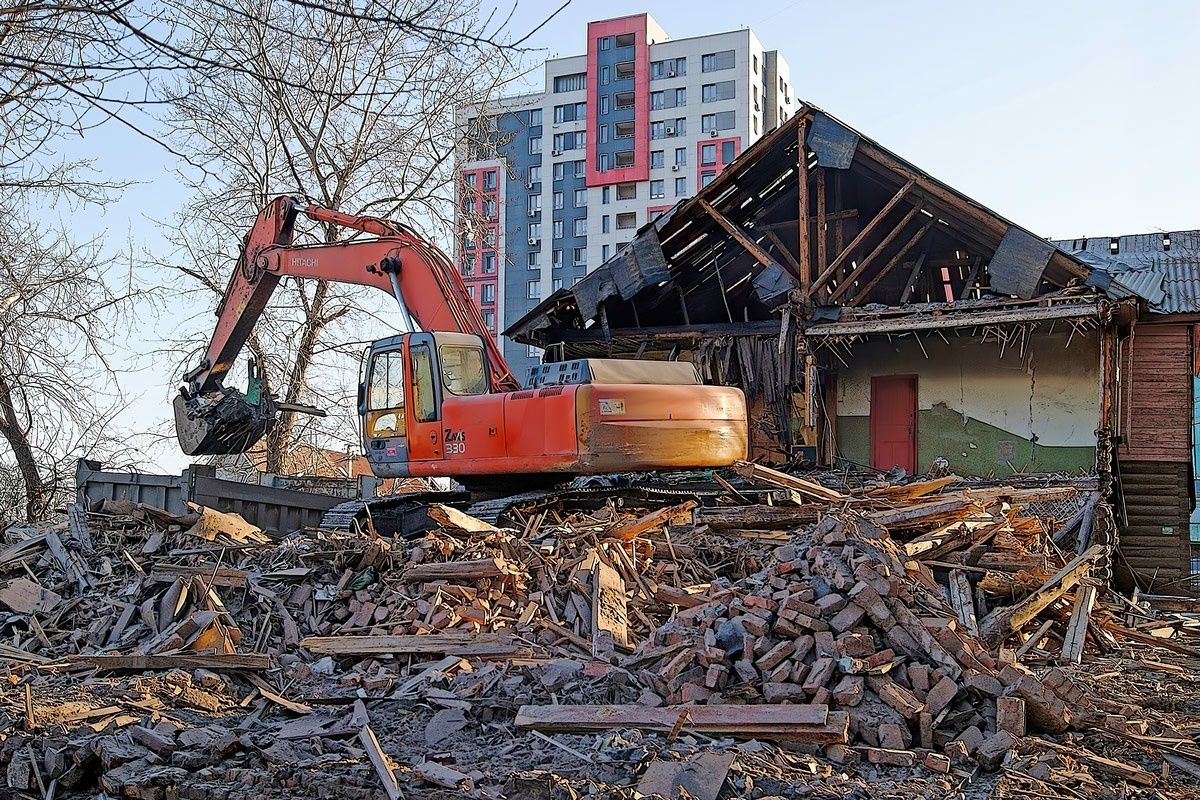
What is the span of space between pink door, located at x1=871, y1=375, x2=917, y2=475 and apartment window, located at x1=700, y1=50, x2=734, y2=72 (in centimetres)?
5163

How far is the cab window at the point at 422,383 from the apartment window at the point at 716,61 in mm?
59234

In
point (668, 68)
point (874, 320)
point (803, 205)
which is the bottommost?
point (874, 320)

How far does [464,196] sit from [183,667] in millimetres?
18214

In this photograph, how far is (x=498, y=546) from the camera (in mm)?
10422

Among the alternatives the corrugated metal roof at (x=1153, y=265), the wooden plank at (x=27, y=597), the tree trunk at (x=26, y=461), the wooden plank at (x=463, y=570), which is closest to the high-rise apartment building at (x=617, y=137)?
the corrugated metal roof at (x=1153, y=265)

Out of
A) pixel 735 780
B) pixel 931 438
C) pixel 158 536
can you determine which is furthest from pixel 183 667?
pixel 931 438

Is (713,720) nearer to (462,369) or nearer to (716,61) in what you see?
(462,369)

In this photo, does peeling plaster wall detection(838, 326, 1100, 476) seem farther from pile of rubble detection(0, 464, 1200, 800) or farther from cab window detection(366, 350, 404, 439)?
cab window detection(366, 350, 404, 439)

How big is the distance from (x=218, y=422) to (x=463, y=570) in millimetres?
6026

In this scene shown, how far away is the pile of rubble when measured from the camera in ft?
20.3

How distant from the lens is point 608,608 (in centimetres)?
930

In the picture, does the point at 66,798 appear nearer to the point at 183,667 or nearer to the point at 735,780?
the point at 183,667

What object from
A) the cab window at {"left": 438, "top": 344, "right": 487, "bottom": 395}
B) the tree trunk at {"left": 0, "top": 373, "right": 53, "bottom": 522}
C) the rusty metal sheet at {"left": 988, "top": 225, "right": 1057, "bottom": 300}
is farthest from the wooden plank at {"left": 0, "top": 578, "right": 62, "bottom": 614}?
the rusty metal sheet at {"left": 988, "top": 225, "right": 1057, "bottom": 300}

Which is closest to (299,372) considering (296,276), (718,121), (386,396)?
(296,276)
